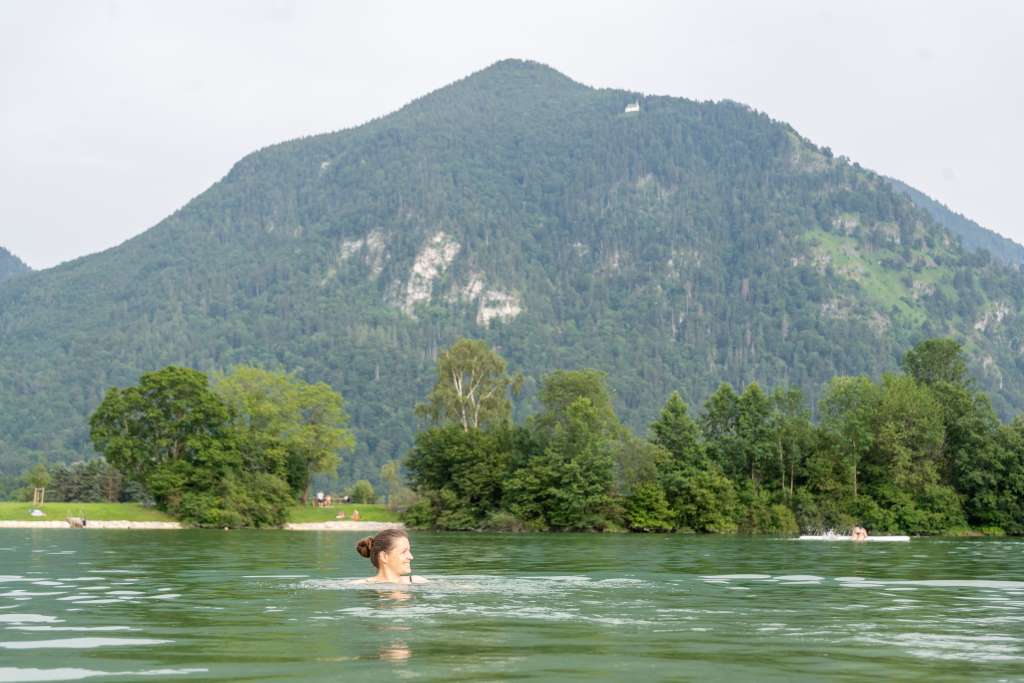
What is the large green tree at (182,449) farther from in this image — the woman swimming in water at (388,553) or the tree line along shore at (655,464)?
the woman swimming in water at (388,553)

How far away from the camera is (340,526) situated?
126250mm

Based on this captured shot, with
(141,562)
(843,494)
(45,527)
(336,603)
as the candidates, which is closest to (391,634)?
(336,603)

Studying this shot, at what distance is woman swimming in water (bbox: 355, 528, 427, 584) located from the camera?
103 ft

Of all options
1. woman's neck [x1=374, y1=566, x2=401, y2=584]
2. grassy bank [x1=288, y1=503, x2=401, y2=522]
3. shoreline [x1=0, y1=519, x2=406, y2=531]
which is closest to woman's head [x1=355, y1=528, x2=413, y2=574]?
woman's neck [x1=374, y1=566, x2=401, y2=584]

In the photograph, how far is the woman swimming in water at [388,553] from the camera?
31500 millimetres

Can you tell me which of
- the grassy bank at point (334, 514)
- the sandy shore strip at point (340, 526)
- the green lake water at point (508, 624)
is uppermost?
the green lake water at point (508, 624)

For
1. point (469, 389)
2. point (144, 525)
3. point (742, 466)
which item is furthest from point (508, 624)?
point (469, 389)

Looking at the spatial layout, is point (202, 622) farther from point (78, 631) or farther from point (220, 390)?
point (220, 390)

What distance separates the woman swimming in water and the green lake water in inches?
32.1

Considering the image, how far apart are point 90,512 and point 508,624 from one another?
10435 centimetres

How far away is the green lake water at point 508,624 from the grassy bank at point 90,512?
74046mm

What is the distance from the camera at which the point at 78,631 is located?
21.9 m

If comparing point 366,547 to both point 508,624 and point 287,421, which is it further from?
point 287,421

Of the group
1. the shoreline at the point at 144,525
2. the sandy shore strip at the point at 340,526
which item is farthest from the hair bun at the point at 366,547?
the sandy shore strip at the point at 340,526
